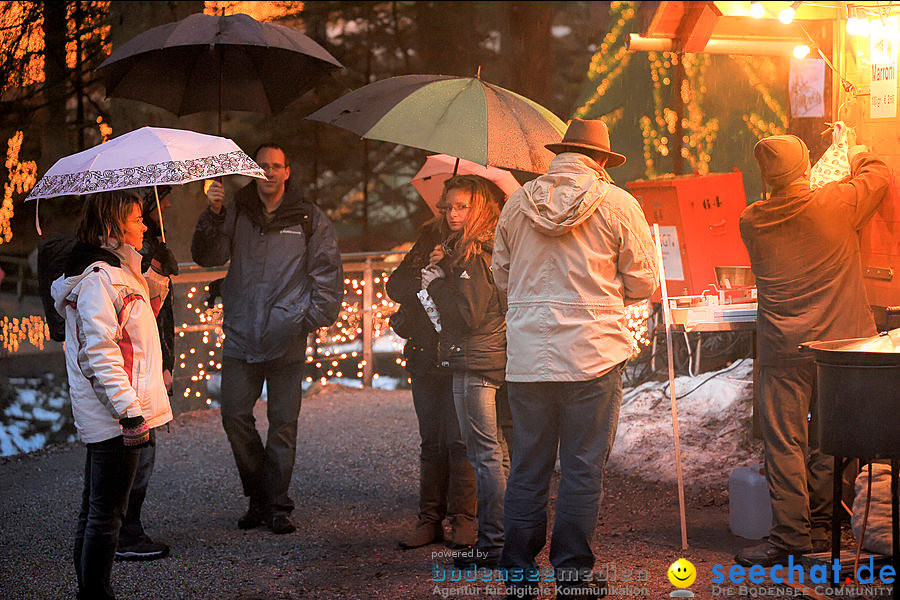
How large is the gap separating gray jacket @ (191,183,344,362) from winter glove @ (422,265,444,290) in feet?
2.71

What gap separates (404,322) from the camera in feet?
18.1

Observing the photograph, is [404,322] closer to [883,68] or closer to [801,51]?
[801,51]

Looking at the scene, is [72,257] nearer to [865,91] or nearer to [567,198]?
[567,198]

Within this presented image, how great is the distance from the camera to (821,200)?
4930 mm

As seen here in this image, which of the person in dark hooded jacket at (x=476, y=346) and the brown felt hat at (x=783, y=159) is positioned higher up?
the brown felt hat at (x=783, y=159)

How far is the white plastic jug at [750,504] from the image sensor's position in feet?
18.1

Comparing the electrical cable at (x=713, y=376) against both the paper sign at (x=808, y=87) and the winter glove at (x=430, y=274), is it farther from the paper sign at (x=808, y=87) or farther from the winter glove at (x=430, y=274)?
the winter glove at (x=430, y=274)

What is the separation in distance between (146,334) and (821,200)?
321 centimetres

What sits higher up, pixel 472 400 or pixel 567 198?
pixel 567 198

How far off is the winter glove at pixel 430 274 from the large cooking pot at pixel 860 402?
188cm

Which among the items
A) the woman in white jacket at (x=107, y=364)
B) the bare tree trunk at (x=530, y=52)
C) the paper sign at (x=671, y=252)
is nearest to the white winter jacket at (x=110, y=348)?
the woman in white jacket at (x=107, y=364)

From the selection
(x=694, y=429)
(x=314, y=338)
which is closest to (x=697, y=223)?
(x=694, y=429)

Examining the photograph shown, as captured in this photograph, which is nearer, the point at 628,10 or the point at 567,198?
the point at 567,198

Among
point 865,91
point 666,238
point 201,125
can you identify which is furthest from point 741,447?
point 201,125
